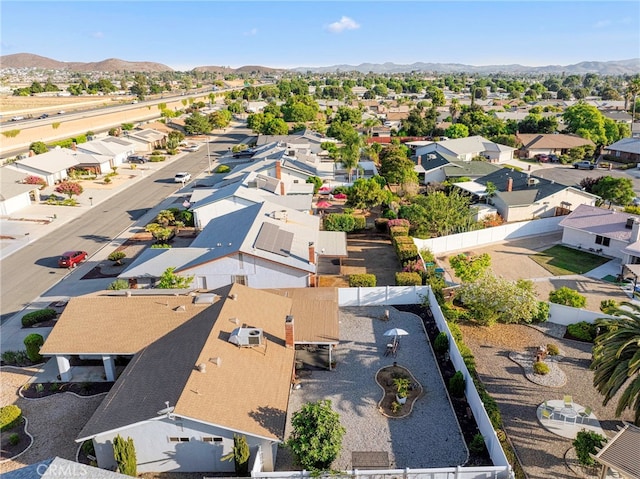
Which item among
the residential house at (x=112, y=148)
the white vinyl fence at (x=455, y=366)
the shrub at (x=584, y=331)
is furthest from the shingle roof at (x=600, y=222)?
the residential house at (x=112, y=148)

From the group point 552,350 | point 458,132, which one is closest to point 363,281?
point 552,350

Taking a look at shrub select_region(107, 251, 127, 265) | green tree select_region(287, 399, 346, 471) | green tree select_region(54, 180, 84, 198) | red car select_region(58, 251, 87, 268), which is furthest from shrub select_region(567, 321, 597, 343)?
green tree select_region(54, 180, 84, 198)

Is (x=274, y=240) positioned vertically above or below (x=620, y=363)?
above

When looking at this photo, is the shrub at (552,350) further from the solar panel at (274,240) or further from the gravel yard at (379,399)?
the solar panel at (274,240)

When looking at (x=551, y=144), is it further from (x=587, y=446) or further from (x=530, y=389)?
(x=587, y=446)

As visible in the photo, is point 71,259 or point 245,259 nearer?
point 245,259

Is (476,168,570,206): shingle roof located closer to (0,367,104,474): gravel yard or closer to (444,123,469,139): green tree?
(444,123,469,139): green tree

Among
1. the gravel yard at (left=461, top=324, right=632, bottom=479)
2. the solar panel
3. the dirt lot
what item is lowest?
the gravel yard at (left=461, top=324, right=632, bottom=479)
